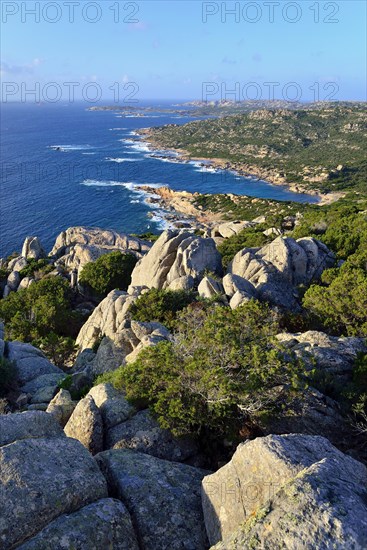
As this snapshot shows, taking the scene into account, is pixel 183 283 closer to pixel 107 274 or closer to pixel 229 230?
pixel 107 274

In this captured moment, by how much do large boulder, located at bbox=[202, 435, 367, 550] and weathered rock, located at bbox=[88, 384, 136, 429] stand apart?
469 centimetres

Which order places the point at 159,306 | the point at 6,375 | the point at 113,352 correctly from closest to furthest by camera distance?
1. the point at 6,375
2. the point at 113,352
3. the point at 159,306

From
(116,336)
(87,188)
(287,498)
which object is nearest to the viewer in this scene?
(287,498)

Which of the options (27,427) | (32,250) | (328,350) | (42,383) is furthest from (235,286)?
(32,250)

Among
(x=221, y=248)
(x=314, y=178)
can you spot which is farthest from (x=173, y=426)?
(x=314, y=178)

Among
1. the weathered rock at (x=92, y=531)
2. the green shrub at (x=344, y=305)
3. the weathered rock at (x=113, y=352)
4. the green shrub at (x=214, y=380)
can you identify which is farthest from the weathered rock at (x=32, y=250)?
the weathered rock at (x=92, y=531)

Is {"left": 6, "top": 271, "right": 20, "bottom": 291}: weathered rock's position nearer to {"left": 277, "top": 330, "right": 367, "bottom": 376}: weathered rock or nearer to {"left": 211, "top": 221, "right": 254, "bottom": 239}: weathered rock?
{"left": 211, "top": 221, "right": 254, "bottom": 239}: weathered rock

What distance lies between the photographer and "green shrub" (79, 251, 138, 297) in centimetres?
4469

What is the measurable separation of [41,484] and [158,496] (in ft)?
9.56

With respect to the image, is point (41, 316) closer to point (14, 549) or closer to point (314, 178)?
point (14, 549)

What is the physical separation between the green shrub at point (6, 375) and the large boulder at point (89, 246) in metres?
30.4

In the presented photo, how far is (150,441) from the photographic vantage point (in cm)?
1271

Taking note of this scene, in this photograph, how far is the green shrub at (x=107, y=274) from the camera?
147 ft

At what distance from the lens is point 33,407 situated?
1880cm
